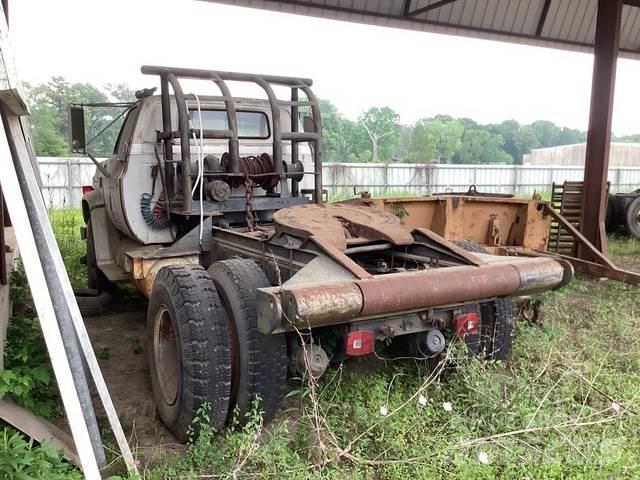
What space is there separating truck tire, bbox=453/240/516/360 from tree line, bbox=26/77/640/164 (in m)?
18.8

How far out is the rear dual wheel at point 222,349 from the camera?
3229mm

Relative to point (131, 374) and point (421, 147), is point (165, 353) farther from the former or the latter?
point (421, 147)

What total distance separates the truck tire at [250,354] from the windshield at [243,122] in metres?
2.56

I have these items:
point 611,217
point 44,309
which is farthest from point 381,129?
point 44,309

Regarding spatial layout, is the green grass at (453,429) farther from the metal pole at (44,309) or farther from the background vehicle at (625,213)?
the background vehicle at (625,213)

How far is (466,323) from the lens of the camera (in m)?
3.50

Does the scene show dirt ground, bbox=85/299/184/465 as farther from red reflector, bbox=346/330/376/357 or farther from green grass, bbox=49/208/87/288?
green grass, bbox=49/208/87/288

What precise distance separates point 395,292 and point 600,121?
22.7ft

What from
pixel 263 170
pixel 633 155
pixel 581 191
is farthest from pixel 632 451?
pixel 633 155

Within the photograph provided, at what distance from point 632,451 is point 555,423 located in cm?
42

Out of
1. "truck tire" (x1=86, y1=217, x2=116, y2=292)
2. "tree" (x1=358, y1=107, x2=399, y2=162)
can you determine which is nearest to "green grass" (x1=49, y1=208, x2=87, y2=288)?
"truck tire" (x1=86, y1=217, x2=116, y2=292)

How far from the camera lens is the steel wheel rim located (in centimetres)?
375

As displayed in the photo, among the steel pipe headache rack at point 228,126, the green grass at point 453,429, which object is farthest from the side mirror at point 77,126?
the green grass at point 453,429

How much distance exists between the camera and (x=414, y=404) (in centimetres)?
374
